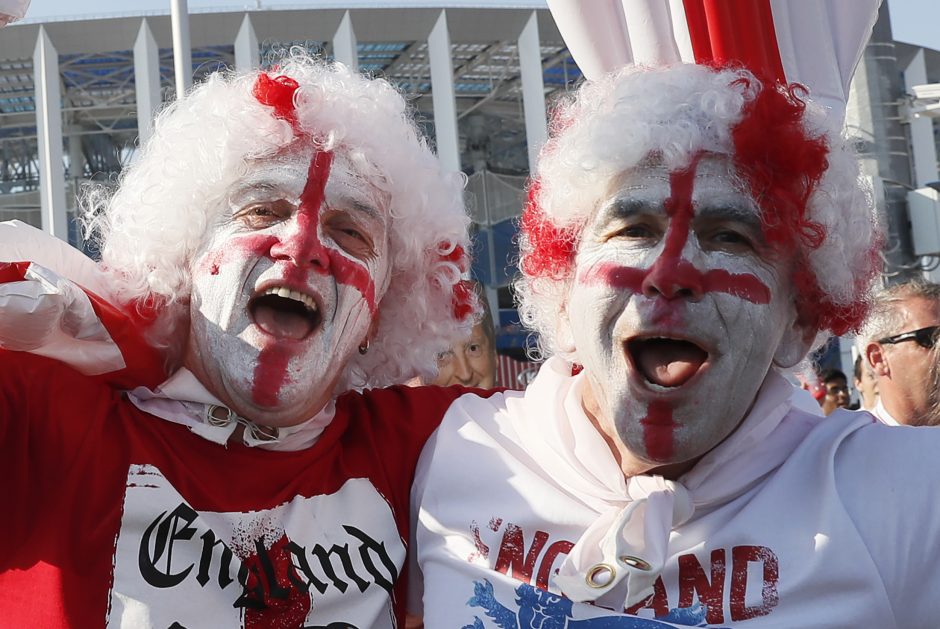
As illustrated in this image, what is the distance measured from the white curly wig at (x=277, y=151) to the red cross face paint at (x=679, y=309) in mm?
707

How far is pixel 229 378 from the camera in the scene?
2.45m

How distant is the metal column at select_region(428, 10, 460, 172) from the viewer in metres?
15.1

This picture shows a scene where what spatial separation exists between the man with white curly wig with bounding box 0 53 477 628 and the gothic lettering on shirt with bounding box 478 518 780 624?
1.02ft

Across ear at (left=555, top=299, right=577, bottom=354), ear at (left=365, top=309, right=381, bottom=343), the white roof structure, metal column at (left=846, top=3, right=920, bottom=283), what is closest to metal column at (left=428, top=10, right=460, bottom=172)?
the white roof structure

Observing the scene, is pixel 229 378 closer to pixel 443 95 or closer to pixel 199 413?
pixel 199 413

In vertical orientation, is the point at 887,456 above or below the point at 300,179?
below

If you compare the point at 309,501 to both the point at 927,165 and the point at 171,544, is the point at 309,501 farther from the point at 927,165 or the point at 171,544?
the point at 927,165

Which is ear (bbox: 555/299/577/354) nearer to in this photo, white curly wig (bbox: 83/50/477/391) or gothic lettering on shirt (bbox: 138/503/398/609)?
white curly wig (bbox: 83/50/477/391)

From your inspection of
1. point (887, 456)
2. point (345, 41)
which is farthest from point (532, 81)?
point (887, 456)

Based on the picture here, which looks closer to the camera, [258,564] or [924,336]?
[258,564]

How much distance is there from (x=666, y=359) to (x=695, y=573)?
1.44 ft

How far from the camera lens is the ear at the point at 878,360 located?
448 centimetres

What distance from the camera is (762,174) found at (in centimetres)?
230

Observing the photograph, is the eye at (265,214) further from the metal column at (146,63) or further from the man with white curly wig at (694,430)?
the metal column at (146,63)
